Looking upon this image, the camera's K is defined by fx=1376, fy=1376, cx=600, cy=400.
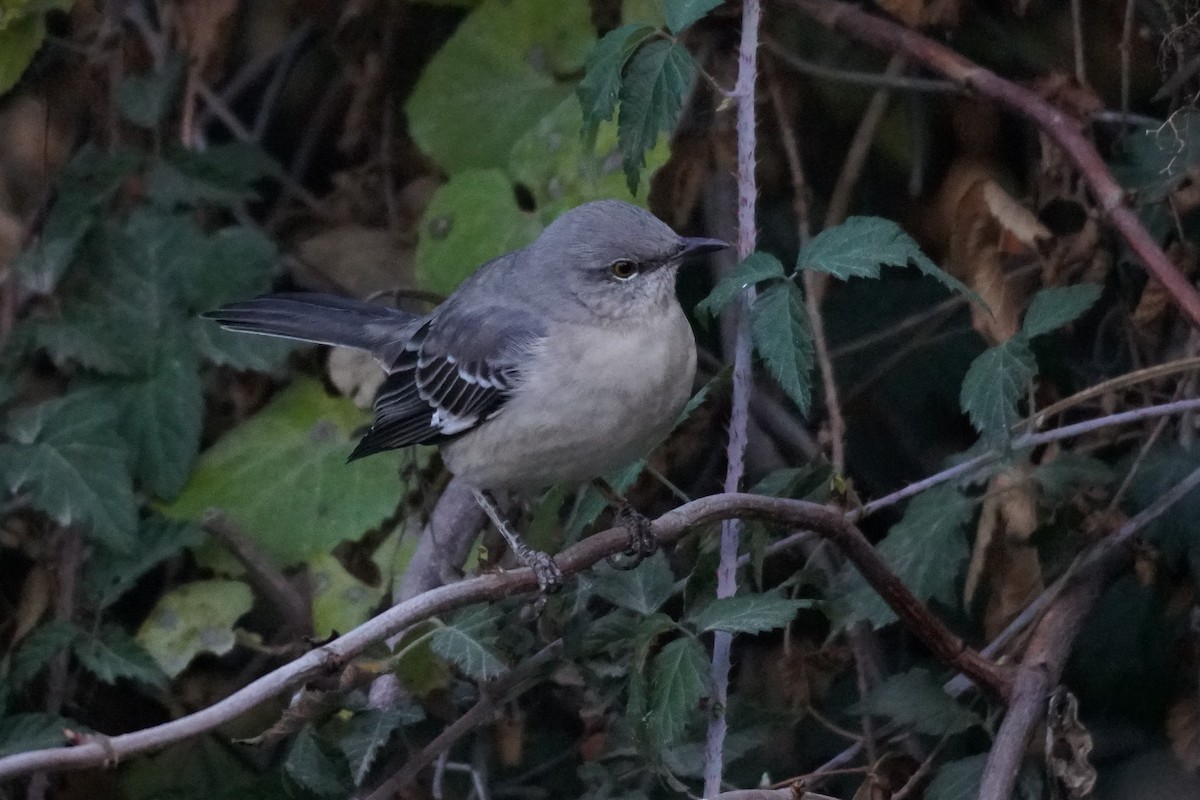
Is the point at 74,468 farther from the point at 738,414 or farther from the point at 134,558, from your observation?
the point at 738,414

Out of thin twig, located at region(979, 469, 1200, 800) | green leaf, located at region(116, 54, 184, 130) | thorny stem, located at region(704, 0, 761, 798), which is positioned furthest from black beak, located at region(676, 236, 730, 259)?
green leaf, located at region(116, 54, 184, 130)

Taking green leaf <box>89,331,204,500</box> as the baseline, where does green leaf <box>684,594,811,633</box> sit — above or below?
above

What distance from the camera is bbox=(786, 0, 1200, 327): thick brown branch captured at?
303 centimetres

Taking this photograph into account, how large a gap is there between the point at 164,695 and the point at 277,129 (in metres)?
2.16

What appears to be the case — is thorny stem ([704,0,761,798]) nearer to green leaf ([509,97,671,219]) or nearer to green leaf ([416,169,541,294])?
green leaf ([509,97,671,219])

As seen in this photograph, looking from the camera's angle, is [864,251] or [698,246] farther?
[698,246]

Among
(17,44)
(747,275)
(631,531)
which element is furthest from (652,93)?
(17,44)

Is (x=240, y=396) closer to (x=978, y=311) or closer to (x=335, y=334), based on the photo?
(x=335, y=334)

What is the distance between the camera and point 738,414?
287cm

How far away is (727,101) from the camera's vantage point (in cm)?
290

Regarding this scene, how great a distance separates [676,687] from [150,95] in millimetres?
2854

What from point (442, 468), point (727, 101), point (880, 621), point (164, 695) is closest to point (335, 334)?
point (442, 468)

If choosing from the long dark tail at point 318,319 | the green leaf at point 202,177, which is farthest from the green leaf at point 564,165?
the green leaf at point 202,177

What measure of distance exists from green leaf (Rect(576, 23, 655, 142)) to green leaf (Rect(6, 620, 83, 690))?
197 cm
